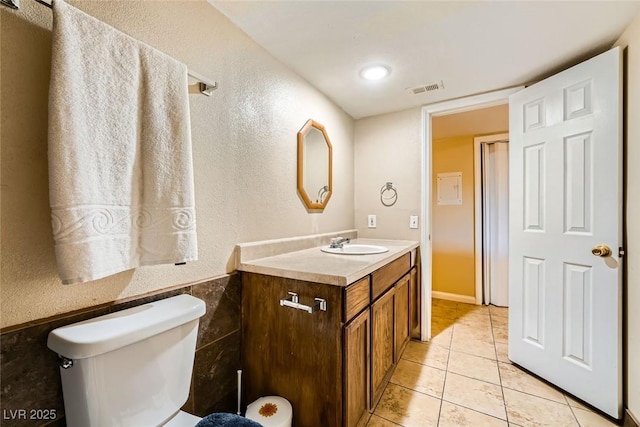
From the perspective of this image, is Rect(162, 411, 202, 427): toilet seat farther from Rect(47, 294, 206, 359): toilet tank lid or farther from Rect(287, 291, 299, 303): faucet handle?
Rect(287, 291, 299, 303): faucet handle

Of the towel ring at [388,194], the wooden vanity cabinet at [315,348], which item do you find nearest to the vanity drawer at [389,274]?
the wooden vanity cabinet at [315,348]

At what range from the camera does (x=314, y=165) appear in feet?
6.47

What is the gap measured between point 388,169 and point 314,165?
0.81m

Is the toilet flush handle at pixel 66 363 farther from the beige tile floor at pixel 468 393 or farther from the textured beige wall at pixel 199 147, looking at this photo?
the beige tile floor at pixel 468 393

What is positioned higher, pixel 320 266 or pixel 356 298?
pixel 320 266

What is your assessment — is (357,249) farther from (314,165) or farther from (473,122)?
(473,122)

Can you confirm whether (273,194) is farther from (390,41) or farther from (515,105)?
(515,105)

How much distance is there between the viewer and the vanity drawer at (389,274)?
1403 mm

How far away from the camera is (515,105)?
1876 millimetres

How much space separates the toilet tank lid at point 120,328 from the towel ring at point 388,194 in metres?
1.83

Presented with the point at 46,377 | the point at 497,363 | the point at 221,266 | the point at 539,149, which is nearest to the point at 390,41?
the point at 539,149

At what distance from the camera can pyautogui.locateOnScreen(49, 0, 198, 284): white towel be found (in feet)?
2.28

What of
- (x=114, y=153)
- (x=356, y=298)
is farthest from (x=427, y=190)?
(x=114, y=153)

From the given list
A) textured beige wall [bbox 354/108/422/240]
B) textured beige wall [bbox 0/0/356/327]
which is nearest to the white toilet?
textured beige wall [bbox 0/0/356/327]
